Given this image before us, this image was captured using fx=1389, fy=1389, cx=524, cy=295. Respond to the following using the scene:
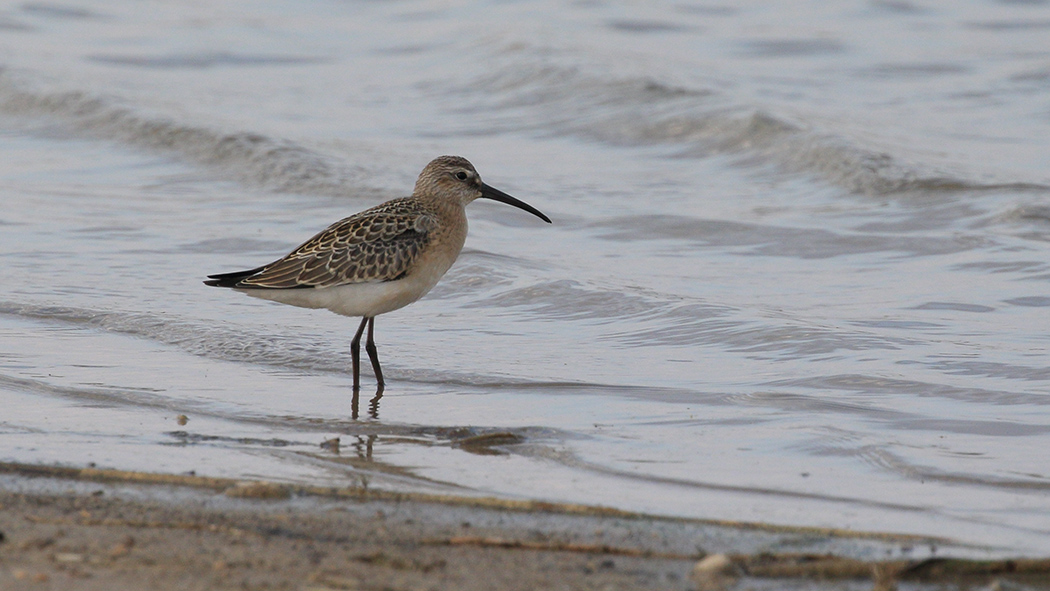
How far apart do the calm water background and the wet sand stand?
0.33 meters

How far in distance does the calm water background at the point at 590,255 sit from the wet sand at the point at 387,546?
335 millimetres

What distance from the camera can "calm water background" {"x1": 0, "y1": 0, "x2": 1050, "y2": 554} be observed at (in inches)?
240

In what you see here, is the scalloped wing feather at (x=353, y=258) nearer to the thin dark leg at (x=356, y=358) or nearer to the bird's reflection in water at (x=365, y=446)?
the thin dark leg at (x=356, y=358)

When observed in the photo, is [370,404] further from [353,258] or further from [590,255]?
[590,255]

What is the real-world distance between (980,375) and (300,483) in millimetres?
4122

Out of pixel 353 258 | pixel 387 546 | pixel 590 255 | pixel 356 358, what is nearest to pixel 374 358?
pixel 356 358

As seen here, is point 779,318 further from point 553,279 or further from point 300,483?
point 300,483

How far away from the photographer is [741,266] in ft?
35.9

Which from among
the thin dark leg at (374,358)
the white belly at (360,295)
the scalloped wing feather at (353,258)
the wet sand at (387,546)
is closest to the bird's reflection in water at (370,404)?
the thin dark leg at (374,358)

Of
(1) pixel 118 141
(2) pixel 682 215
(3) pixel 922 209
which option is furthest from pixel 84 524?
(1) pixel 118 141

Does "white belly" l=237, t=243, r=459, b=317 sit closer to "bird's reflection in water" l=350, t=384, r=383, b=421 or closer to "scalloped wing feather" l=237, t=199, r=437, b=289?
"scalloped wing feather" l=237, t=199, r=437, b=289

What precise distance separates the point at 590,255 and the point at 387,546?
6763 mm

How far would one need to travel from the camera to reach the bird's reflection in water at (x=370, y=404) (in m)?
6.99

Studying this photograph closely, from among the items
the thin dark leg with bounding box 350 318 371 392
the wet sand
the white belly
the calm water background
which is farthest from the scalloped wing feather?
the wet sand
